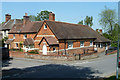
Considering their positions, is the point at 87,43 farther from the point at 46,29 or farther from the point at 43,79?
the point at 43,79

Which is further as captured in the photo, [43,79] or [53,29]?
[53,29]

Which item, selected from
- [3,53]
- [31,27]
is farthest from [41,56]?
[31,27]

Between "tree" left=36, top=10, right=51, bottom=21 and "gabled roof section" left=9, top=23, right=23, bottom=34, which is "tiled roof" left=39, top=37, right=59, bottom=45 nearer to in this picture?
"gabled roof section" left=9, top=23, right=23, bottom=34

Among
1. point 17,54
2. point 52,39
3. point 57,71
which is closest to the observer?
point 57,71

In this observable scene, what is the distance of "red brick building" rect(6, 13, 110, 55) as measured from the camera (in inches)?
1119

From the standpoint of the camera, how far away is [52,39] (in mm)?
28109

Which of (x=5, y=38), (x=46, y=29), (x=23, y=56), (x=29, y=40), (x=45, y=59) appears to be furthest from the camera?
(x=5, y=38)

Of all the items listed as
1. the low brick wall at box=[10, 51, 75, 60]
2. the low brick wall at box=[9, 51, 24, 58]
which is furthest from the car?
the low brick wall at box=[10, 51, 75, 60]

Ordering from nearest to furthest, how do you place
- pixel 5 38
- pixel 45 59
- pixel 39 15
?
pixel 45 59 → pixel 5 38 → pixel 39 15

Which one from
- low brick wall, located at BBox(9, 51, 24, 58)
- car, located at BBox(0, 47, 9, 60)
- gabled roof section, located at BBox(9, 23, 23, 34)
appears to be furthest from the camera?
gabled roof section, located at BBox(9, 23, 23, 34)

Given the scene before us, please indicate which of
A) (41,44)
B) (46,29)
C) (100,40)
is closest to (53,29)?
(46,29)

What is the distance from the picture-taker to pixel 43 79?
41.4ft

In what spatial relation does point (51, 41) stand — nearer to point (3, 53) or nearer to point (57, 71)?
point (3, 53)

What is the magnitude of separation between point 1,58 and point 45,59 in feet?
24.5
